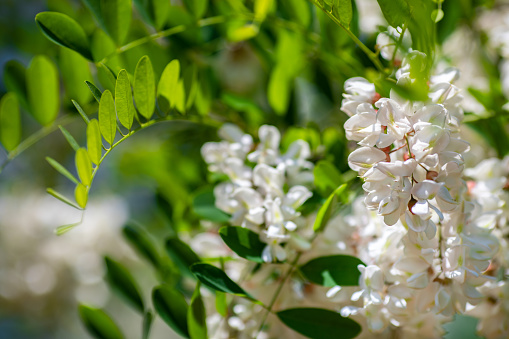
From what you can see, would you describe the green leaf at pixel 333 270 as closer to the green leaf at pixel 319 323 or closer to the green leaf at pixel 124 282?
the green leaf at pixel 319 323

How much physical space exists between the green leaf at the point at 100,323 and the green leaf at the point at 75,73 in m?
0.18

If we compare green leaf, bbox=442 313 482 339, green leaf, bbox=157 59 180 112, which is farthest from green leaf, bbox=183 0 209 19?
green leaf, bbox=442 313 482 339

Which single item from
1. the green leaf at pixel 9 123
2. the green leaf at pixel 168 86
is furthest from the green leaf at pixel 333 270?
the green leaf at pixel 9 123

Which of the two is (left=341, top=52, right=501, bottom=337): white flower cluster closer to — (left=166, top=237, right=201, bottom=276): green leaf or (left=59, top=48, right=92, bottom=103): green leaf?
(left=166, top=237, right=201, bottom=276): green leaf

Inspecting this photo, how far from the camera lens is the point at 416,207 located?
0.27 m

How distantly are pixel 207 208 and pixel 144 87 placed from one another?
0.12 meters

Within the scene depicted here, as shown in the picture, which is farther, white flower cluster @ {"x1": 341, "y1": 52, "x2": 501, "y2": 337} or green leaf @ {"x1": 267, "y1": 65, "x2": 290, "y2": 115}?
green leaf @ {"x1": 267, "y1": 65, "x2": 290, "y2": 115}

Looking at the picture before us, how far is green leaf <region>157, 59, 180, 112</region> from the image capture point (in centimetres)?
36

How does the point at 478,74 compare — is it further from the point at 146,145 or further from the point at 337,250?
the point at 146,145

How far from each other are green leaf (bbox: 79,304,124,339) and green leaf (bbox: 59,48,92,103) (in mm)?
181

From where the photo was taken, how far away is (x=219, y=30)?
0.53 metres

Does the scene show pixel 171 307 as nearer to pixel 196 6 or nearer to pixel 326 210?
pixel 326 210

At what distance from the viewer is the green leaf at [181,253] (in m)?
0.40

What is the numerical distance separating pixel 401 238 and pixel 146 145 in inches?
21.0
